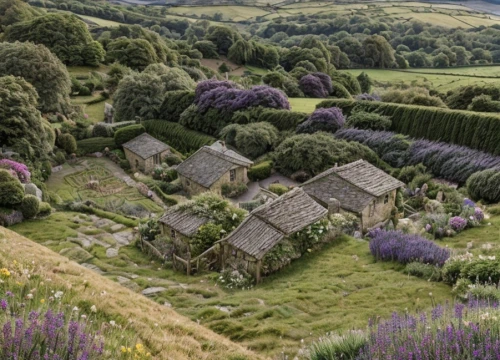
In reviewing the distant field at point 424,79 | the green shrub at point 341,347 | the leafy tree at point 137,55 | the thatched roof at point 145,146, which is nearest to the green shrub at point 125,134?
the thatched roof at point 145,146

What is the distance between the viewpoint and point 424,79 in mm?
76375

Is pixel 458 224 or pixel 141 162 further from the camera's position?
pixel 141 162

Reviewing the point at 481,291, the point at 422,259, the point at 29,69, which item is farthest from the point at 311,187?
the point at 29,69

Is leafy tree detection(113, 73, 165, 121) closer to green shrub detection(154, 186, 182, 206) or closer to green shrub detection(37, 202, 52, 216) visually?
green shrub detection(154, 186, 182, 206)

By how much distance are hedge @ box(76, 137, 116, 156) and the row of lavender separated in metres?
20.7

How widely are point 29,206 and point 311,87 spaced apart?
48450 mm

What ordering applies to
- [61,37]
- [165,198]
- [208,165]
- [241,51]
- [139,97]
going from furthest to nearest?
[241,51]
[61,37]
[139,97]
[208,165]
[165,198]

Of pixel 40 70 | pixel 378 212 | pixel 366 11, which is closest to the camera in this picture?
pixel 378 212

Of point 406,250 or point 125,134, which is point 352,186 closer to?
point 406,250

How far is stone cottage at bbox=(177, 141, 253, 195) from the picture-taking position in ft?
112

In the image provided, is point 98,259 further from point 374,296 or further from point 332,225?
point 374,296

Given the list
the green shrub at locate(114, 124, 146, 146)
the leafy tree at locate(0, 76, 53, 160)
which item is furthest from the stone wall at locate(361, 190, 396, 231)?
the green shrub at locate(114, 124, 146, 146)

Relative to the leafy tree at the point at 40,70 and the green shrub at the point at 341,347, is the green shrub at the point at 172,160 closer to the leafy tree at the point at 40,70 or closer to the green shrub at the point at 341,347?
the leafy tree at the point at 40,70

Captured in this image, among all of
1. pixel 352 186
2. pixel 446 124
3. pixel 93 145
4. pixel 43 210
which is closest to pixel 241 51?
pixel 93 145
